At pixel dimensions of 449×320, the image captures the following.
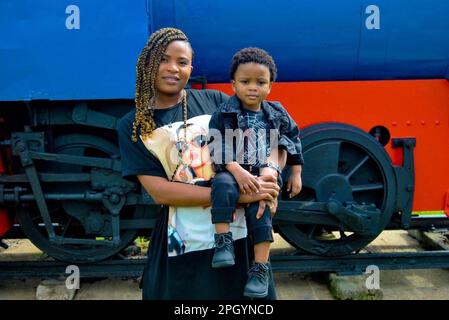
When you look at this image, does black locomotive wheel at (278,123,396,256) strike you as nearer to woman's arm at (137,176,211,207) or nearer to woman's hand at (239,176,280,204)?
woman's hand at (239,176,280,204)

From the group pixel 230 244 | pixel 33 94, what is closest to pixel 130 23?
pixel 33 94

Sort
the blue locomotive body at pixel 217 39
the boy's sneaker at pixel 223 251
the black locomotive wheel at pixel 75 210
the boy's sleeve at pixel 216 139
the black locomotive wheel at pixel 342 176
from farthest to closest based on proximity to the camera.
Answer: the black locomotive wheel at pixel 75 210
the black locomotive wheel at pixel 342 176
the blue locomotive body at pixel 217 39
the boy's sleeve at pixel 216 139
the boy's sneaker at pixel 223 251

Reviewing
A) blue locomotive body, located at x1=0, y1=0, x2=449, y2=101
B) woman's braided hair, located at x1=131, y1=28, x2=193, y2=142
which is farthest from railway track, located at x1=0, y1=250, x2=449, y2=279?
woman's braided hair, located at x1=131, y1=28, x2=193, y2=142

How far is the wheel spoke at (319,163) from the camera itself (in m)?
3.45

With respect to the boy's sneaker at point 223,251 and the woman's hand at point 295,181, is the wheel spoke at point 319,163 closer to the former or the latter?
the woman's hand at point 295,181

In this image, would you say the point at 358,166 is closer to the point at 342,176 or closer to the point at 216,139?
the point at 342,176

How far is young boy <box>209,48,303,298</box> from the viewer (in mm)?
1650

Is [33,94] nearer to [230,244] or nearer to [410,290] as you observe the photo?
[230,244]

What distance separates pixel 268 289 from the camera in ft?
5.85

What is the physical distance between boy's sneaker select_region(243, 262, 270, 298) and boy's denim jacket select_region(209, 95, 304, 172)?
1.26ft

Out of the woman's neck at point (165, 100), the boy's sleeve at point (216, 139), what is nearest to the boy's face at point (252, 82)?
the boy's sleeve at point (216, 139)

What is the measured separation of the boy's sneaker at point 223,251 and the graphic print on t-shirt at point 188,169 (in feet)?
0.17

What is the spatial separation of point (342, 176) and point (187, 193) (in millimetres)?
2077

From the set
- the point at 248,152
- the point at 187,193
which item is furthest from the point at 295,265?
the point at 187,193
